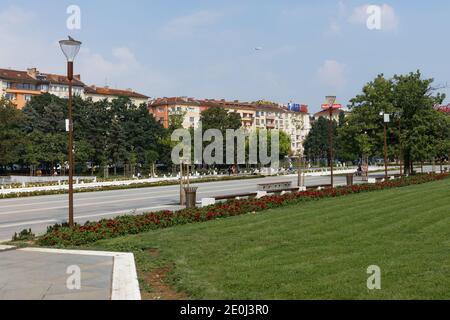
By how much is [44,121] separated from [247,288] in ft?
217

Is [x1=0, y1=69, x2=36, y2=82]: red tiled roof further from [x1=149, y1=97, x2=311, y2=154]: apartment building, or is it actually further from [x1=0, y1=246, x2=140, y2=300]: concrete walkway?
[x1=0, y1=246, x2=140, y2=300]: concrete walkway

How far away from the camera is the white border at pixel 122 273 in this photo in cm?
710

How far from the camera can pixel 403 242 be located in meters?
10.5

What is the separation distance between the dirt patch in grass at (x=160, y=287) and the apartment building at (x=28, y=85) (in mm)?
81885

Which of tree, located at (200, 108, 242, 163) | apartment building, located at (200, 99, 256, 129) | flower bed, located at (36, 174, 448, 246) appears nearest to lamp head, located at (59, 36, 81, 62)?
flower bed, located at (36, 174, 448, 246)

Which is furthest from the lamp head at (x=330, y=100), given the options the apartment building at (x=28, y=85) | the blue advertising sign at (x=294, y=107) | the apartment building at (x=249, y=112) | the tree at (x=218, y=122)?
the blue advertising sign at (x=294, y=107)

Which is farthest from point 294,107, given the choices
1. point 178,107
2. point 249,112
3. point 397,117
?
point 397,117

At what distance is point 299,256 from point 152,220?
665 cm

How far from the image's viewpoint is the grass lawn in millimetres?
7074

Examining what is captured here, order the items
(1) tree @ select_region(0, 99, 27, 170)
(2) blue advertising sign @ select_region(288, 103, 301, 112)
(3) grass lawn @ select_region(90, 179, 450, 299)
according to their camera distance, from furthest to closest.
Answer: (2) blue advertising sign @ select_region(288, 103, 301, 112) < (1) tree @ select_region(0, 99, 27, 170) < (3) grass lawn @ select_region(90, 179, 450, 299)

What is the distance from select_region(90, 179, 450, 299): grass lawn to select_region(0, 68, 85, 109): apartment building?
78737 millimetres

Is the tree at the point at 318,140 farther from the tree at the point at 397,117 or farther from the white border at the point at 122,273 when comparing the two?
the white border at the point at 122,273
